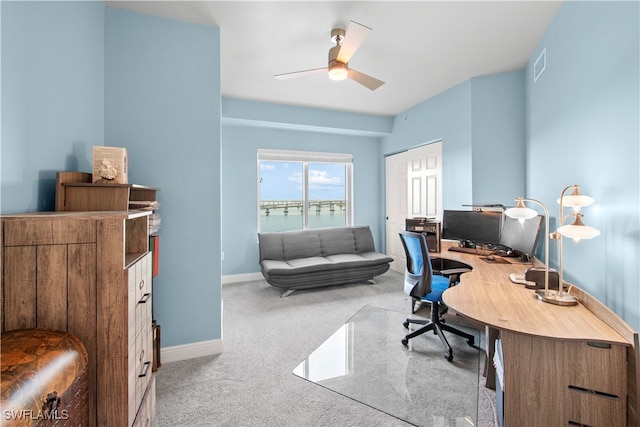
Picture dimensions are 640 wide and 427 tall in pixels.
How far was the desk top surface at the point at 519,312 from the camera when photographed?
1269mm

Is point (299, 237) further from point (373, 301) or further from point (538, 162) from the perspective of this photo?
point (538, 162)

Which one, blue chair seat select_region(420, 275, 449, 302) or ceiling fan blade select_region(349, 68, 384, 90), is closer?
blue chair seat select_region(420, 275, 449, 302)

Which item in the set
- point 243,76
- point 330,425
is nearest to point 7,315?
point 330,425

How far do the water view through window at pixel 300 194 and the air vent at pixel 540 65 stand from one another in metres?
3.18

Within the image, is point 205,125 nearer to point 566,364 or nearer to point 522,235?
point 566,364

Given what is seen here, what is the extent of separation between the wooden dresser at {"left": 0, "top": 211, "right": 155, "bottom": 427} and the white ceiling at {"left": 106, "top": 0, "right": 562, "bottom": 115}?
6.48ft

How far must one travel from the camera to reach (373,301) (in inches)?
146

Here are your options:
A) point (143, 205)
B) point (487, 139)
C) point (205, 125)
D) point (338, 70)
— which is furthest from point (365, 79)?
point (143, 205)

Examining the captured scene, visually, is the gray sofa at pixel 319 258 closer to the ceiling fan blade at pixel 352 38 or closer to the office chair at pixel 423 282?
the office chair at pixel 423 282

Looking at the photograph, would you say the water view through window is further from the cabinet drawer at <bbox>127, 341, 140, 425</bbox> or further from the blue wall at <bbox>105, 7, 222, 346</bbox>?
the cabinet drawer at <bbox>127, 341, 140, 425</bbox>

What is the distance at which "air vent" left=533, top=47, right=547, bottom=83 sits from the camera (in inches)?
100

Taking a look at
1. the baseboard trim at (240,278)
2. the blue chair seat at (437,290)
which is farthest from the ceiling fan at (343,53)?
the baseboard trim at (240,278)

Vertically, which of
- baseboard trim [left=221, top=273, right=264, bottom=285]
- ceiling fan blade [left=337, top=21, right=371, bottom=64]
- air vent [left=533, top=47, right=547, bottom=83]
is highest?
air vent [left=533, top=47, right=547, bottom=83]

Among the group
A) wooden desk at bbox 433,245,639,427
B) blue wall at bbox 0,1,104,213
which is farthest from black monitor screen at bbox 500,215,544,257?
blue wall at bbox 0,1,104,213
